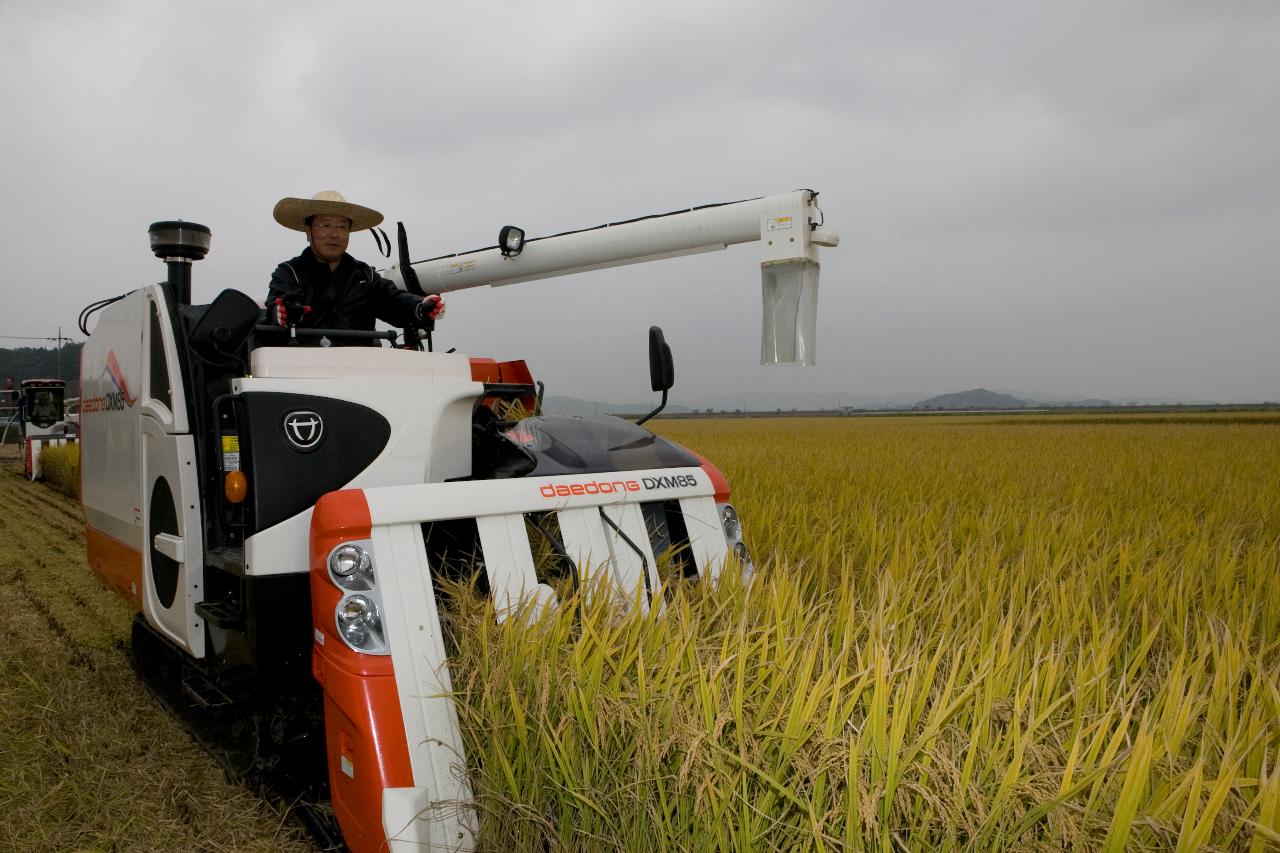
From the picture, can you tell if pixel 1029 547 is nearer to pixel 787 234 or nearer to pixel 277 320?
pixel 787 234

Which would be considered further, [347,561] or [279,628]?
[279,628]

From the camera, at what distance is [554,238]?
15.6 ft

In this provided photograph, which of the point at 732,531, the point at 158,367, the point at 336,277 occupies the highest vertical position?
the point at 336,277

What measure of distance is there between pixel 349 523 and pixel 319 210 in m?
2.05

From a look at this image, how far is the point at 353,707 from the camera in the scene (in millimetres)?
2160

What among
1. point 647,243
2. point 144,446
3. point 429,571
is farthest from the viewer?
point 647,243

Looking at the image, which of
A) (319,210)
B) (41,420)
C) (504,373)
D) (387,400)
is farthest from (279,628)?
(41,420)

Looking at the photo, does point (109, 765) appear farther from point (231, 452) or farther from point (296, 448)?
point (296, 448)

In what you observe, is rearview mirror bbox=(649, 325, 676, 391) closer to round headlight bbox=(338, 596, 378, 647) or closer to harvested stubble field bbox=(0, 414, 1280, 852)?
harvested stubble field bbox=(0, 414, 1280, 852)

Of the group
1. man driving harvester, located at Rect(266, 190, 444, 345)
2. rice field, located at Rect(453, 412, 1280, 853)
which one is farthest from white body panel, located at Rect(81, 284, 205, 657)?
rice field, located at Rect(453, 412, 1280, 853)

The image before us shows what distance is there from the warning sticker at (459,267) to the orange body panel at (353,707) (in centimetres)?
291

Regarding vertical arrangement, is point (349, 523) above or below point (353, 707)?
above

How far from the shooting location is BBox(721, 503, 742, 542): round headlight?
315 cm

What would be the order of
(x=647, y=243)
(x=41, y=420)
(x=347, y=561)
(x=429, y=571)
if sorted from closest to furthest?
(x=347, y=561) < (x=429, y=571) < (x=647, y=243) < (x=41, y=420)
